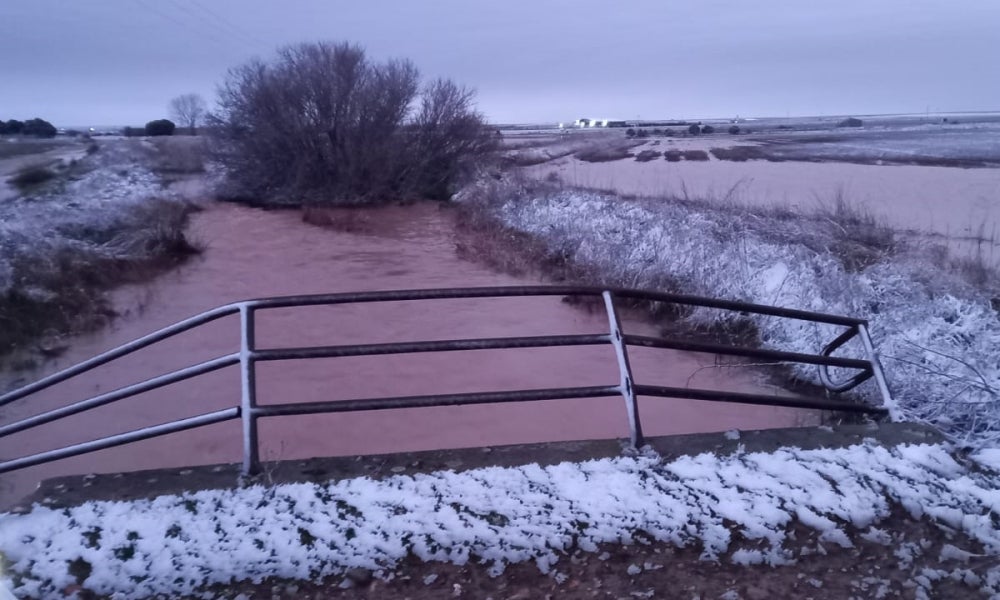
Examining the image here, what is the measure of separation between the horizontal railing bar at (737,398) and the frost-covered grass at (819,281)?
45cm

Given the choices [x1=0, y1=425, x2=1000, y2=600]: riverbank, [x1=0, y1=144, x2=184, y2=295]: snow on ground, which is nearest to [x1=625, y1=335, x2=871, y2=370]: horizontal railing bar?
[x1=0, y1=425, x2=1000, y2=600]: riverbank

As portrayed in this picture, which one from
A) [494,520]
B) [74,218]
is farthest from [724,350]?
[74,218]

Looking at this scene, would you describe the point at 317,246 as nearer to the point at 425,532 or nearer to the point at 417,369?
the point at 417,369

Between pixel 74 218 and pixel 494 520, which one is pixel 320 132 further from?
pixel 494 520

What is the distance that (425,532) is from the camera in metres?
3.39

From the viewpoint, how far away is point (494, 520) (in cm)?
348

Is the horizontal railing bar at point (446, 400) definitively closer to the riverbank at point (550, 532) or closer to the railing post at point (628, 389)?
the railing post at point (628, 389)

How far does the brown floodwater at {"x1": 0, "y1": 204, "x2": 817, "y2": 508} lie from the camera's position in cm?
907

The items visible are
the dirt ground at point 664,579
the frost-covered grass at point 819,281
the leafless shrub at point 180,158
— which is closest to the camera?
the dirt ground at point 664,579

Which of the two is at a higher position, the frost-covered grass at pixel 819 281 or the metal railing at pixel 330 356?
the metal railing at pixel 330 356

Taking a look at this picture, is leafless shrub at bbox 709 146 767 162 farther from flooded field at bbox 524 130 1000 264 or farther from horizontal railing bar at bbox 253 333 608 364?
horizontal railing bar at bbox 253 333 608 364

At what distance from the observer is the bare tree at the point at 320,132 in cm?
3459

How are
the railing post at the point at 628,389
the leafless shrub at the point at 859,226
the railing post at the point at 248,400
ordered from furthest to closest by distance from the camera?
the leafless shrub at the point at 859,226
the railing post at the point at 628,389
the railing post at the point at 248,400

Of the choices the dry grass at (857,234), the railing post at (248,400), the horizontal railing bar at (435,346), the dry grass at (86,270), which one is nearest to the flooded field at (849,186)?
the dry grass at (857,234)
